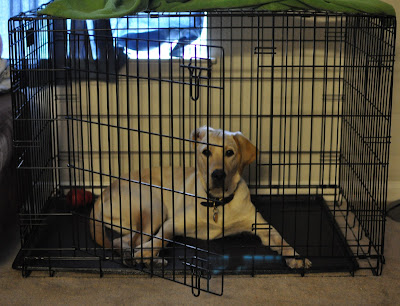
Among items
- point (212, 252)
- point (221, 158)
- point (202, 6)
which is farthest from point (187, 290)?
point (202, 6)

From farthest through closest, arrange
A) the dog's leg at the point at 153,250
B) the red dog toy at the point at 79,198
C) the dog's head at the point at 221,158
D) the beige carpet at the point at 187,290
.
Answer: the red dog toy at the point at 79,198
the dog's head at the point at 221,158
the dog's leg at the point at 153,250
the beige carpet at the point at 187,290

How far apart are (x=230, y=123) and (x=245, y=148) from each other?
1.98 ft

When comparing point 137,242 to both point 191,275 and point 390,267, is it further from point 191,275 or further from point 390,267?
point 390,267

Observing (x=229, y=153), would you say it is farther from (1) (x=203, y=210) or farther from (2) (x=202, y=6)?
(2) (x=202, y=6)

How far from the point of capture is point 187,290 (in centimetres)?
250

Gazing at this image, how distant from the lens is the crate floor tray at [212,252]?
8.60 ft

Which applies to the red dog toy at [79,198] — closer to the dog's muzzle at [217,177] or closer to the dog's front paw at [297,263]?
the dog's muzzle at [217,177]

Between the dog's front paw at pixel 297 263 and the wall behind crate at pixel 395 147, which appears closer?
the dog's front paw at pixel 297 263

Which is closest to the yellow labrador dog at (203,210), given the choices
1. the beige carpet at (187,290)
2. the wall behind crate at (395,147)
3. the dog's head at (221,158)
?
the dog's head at (221,158)

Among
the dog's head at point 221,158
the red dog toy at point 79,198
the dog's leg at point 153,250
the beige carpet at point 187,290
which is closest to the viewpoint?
the beige carpet at point 187,290

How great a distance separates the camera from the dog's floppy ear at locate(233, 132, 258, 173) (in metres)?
2.82

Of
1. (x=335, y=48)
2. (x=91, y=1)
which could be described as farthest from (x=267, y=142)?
(x=91, y=1)

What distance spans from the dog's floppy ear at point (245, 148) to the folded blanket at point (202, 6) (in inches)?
23.3

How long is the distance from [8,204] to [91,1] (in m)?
1.01
